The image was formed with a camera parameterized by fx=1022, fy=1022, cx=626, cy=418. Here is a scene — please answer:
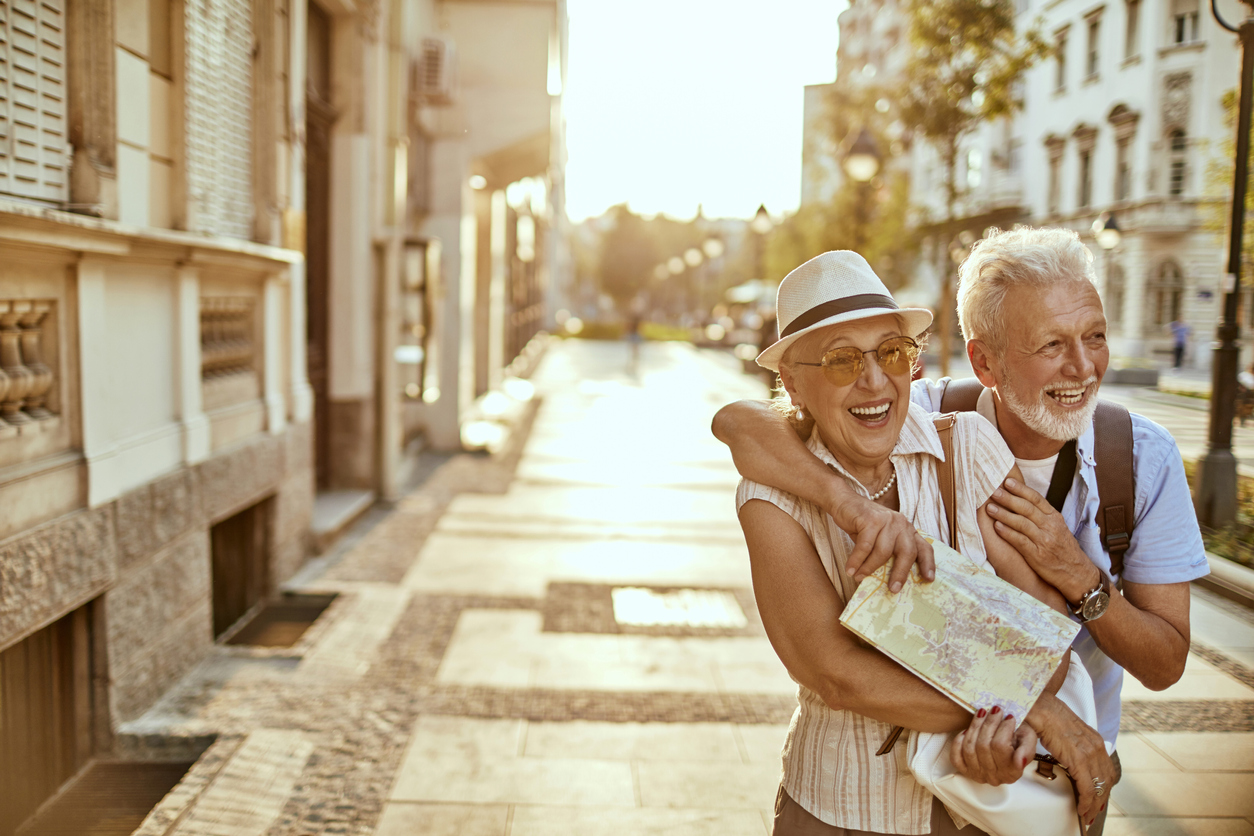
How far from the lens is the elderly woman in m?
1.93

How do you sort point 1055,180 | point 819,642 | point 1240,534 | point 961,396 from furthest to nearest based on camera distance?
point 1055,180 < point 1240,534 < point 961,396 < point 819,642

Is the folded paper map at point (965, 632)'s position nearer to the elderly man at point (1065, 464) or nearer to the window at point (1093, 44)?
the elderly man at point (1065, 464)

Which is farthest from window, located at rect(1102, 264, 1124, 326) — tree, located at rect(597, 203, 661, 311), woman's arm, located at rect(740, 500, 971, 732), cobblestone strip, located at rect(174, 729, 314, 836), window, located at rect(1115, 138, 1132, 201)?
tree, located at rect(597, 203, 661, 311)

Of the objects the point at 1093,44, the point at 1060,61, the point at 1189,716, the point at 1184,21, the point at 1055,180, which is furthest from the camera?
the point at 1055,180

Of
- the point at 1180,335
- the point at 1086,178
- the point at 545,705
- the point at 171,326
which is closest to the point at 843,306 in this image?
the point at 545,705

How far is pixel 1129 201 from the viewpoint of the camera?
73.3 feet

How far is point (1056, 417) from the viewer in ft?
6.92

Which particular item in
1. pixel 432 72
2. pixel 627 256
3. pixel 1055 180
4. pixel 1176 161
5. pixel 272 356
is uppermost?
pixel 627 256

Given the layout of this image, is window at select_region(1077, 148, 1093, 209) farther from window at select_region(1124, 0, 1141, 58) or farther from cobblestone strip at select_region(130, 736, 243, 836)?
cobblestone strip at select_region(130, 736, 243, 836)

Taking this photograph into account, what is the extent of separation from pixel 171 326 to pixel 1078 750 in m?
4.63

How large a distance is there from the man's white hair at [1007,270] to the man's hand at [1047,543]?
1.31 feet

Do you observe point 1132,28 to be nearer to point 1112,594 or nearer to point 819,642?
point 1112,594

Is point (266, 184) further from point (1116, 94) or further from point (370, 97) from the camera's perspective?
point (1116, 94)

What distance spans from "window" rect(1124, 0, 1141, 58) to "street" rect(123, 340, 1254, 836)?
275 inches
